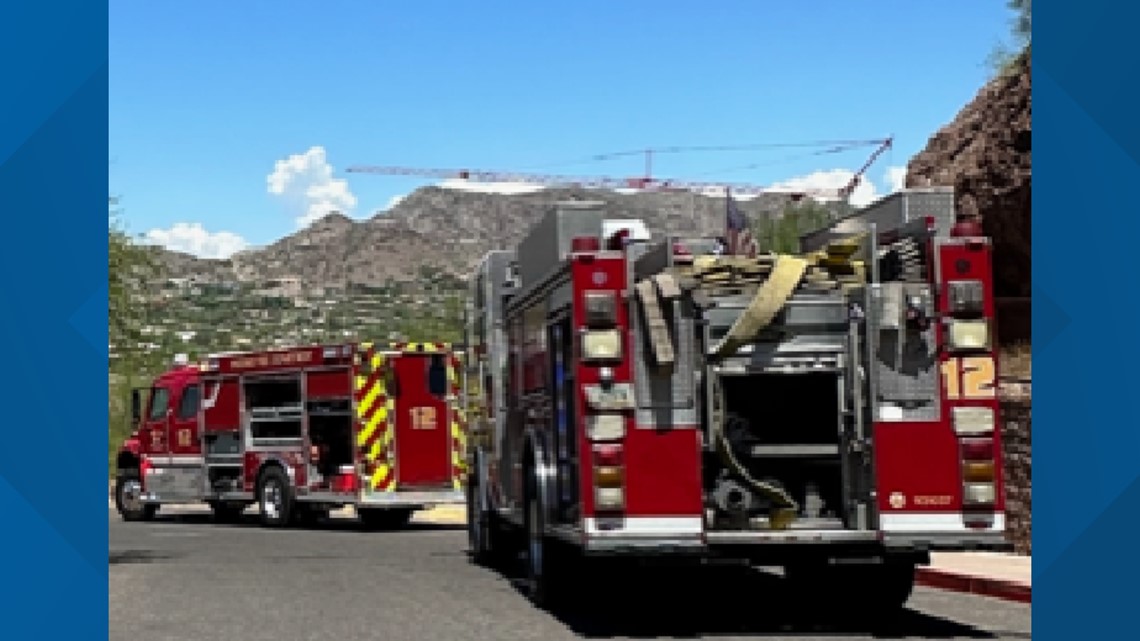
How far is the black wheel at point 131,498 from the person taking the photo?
102ft

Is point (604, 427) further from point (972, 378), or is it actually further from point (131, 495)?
point (131, 495)

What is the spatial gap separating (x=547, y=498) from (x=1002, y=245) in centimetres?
1129

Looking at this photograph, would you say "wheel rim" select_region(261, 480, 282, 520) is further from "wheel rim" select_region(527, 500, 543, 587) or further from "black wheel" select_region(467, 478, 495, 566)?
"wheel rim" select_region(527, 500, 543, 587)

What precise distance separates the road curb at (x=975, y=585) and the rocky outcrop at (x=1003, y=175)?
6.96 meters

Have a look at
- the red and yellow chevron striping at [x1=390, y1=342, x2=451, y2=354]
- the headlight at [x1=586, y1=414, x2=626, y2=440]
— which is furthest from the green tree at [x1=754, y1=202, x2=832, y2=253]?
the headlight at [x1=586, y1=414, x2=626, y2=440]

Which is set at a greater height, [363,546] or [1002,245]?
[1002,245]

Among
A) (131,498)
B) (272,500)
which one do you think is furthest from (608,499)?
(131,498)

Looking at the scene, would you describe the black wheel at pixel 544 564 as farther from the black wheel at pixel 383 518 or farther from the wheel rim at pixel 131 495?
the wheel rim at pixel 131 495

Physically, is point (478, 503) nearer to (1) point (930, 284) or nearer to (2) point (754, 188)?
(1) point (930, 284)

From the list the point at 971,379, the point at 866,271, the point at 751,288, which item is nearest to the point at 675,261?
the point at 751,288

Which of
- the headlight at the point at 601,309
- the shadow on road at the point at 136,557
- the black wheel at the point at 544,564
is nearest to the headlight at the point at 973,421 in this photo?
the headlight at the point at 601,309

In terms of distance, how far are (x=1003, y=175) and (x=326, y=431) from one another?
10970mm

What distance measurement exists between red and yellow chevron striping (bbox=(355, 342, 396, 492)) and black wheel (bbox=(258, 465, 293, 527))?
2.03m

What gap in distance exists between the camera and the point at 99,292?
8297 millimetres
